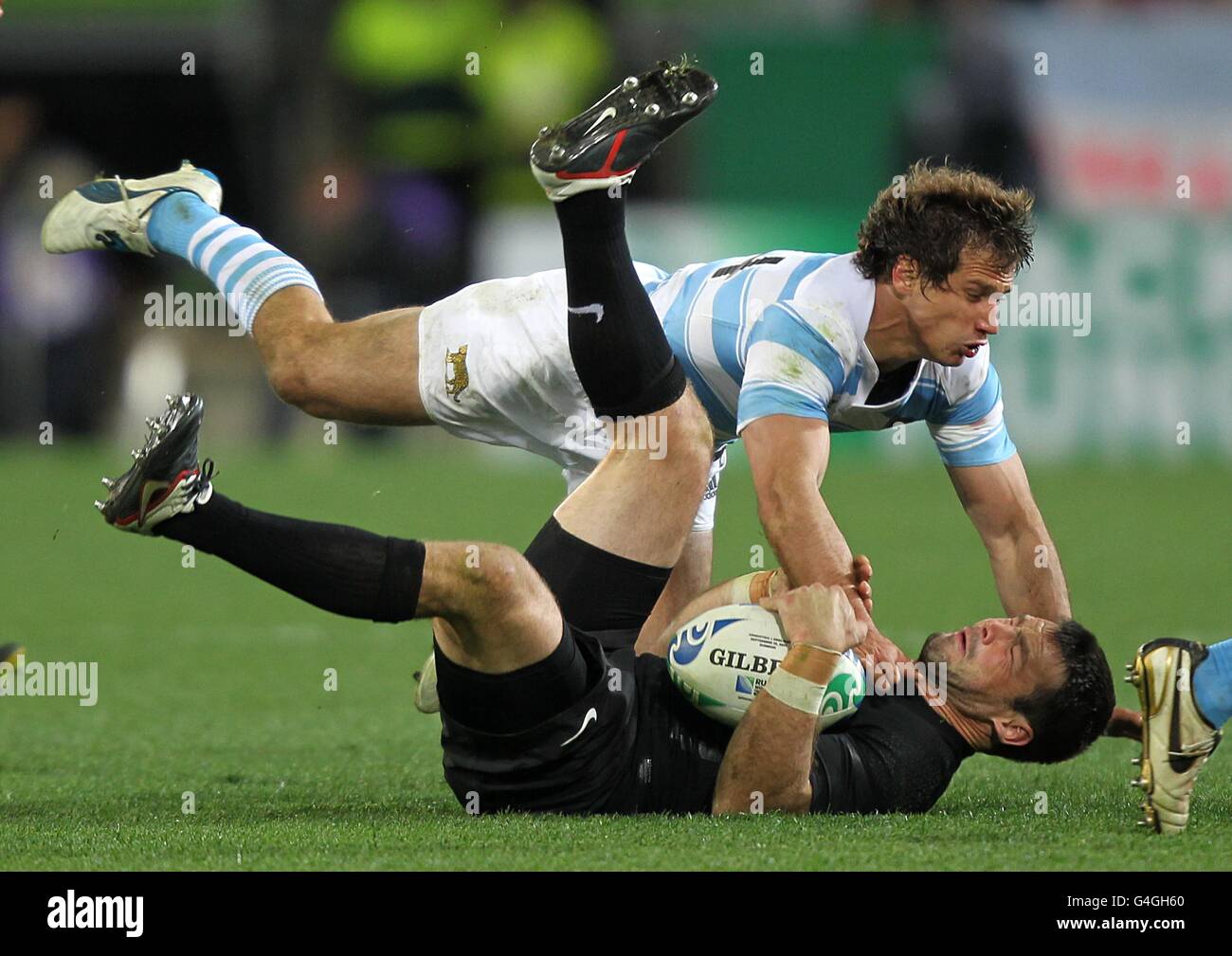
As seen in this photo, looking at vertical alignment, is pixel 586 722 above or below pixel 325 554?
below

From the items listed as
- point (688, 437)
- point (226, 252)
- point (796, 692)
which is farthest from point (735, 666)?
point (226, 252)

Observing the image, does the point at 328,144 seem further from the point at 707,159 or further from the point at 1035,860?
the point at 1035,860

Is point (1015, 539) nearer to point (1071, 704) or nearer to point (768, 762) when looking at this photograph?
point (1071, 704)

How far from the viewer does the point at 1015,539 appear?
613cm

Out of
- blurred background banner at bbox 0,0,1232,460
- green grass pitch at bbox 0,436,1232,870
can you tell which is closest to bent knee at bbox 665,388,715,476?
green grass pitch at bbox 0,436,1232,870

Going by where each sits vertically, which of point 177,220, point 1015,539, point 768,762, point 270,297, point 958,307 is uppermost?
point 177,220

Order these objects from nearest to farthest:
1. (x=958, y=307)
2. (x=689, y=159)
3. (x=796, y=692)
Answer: (x=796, y=692) < (x=958, y=307) < (x=689, y=159)

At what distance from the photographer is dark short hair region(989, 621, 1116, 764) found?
5.05 m

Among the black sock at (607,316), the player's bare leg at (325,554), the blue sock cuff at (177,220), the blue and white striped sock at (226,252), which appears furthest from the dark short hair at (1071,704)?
the blue sock cuff at (177,220)

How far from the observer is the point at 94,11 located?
1784 centimetres

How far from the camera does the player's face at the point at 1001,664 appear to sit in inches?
199

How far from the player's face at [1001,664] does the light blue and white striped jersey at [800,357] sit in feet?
2.40

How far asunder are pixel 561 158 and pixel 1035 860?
200 cm

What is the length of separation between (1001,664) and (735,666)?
68 centimetres
